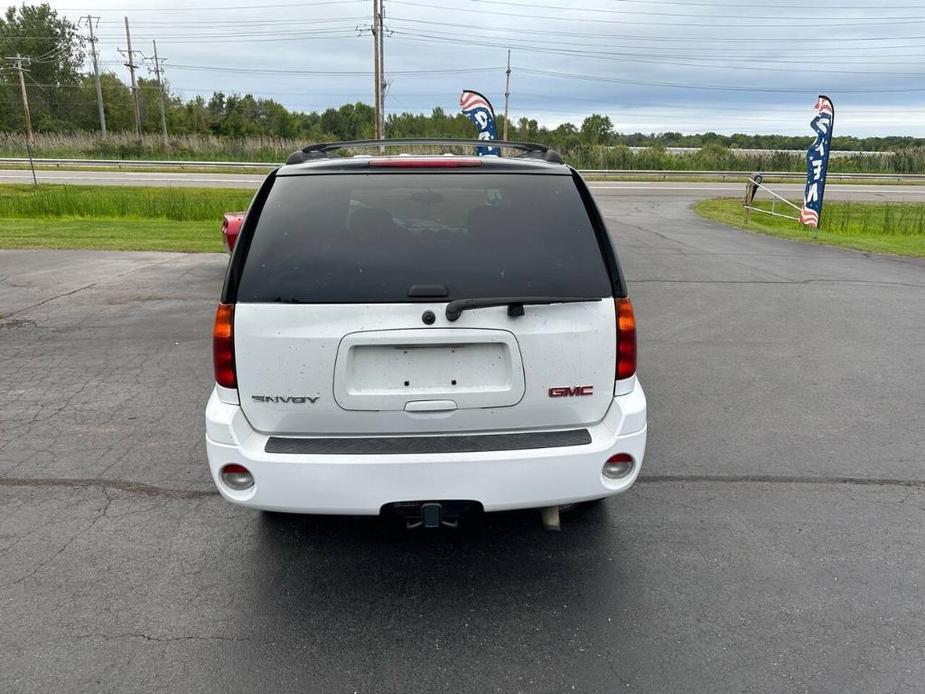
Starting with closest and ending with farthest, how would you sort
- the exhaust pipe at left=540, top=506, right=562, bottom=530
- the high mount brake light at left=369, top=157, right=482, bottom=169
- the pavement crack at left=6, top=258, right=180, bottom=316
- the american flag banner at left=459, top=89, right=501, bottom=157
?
the high mount brake light at left=369, top=157, right=482, bottom=169
the exhaust pipe at left=540, top=506, right=562, bottom=530
the pavement crack at left=6, top=258, right=180, bottom=316
the american flag banner at left=459, top=89, right=501, bottom=157

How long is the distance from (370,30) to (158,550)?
128ft

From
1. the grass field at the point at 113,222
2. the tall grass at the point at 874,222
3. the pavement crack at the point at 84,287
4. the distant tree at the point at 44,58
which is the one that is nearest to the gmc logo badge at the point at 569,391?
the pavement crack at the point at 84,287

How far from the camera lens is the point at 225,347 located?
289 cm

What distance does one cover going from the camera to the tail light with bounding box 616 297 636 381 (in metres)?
2.99

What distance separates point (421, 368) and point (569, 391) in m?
0.61

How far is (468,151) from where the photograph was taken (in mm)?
31688

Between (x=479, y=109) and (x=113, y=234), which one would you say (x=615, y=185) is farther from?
(x=113, y=234)

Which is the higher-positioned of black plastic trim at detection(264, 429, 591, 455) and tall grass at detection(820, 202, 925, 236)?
black plastic trim at detection(264, 429, 591, 455)

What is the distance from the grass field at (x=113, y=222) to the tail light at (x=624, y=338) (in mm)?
11347

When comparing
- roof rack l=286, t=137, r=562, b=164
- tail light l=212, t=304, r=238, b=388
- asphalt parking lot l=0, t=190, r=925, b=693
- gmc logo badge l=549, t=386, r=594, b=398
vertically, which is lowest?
Result: asphalt parking lot l=0, t=190, r=925, b=693

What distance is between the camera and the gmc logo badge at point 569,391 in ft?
9.56

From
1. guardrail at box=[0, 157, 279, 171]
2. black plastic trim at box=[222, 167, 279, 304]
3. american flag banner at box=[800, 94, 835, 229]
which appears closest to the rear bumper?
black plastic trim at box=[222, 167, 279, 304]

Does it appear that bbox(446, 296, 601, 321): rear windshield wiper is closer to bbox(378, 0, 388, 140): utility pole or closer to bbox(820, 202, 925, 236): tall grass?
bbox(820, 202, 925, 236): tall grass

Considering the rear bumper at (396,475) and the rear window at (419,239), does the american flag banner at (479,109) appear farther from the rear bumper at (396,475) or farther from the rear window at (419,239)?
the rear bumper at (396,475)
